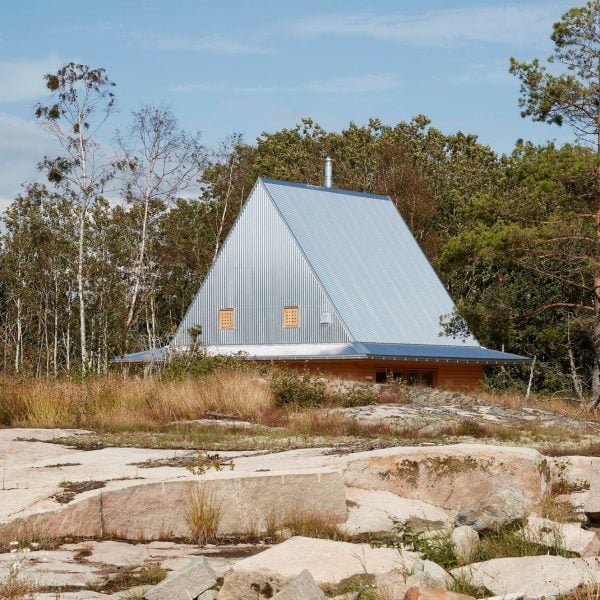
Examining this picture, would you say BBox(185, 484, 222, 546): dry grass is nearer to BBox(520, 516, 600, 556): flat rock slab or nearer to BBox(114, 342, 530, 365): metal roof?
BBox(520, 516, 600, 556): flat rock slab

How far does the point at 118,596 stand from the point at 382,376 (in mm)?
33543

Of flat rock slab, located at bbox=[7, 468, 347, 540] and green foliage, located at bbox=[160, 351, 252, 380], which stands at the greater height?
green foliage, located at bbox=[160, 351, 252, 380]

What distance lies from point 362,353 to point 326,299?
3414mm

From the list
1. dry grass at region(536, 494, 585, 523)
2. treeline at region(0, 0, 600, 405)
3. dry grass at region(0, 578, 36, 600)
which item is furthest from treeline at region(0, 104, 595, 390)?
dry grass at region(0, 578, 36, 600)

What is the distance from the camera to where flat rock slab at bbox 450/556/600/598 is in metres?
6.75

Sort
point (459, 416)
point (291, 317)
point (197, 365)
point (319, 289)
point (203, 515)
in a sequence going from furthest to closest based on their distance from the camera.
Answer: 1. point (291, 317)
2. point (319, 289)
3. point (197, 365)
4. point (459, 416)
5. point (203, 515)

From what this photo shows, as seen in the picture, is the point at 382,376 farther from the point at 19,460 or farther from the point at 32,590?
the point at 32,590

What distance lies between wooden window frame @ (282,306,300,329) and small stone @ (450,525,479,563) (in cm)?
3194

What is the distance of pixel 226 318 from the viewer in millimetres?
43125

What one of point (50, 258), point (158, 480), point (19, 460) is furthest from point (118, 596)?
point (50, 258)

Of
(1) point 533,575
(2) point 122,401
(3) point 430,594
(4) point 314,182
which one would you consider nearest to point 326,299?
(2) point 122,401

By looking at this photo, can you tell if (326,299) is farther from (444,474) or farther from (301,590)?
(301,590)

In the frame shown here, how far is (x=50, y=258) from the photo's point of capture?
57.6 m

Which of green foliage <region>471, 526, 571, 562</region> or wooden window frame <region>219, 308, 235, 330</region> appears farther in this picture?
wooden window frame <region>219, 308, 235, 330</region>
